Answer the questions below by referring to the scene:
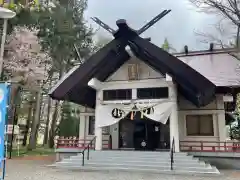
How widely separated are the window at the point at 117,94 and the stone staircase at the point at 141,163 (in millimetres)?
2753

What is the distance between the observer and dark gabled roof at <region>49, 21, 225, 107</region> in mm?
10094

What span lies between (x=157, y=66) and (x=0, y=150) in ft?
25.5

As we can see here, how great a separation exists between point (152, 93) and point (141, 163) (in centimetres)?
353

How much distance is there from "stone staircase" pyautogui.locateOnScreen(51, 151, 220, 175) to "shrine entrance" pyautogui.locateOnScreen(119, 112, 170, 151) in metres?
2.52

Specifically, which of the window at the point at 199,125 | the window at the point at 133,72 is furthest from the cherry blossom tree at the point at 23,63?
the window at the point at 199,125

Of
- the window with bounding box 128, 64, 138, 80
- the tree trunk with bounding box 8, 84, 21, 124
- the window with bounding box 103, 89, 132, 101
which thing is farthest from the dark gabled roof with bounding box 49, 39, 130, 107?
the tree trunk with bounding box 8, 84, 21, 124

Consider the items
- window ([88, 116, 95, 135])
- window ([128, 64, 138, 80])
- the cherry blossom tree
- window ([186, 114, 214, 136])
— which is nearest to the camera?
window ([128, 64, 138, 80])

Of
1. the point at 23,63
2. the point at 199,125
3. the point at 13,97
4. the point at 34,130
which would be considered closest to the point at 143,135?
the point at 199,125

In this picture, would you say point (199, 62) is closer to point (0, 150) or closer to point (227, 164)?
point (227, 164)

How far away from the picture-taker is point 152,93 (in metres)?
12.1

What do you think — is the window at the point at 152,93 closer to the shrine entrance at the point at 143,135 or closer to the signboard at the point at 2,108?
the shrine entrance at the point at 143,135

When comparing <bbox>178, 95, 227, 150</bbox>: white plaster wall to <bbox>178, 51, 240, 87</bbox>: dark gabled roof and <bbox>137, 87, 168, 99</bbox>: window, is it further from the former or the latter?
<bbox>137, 87, 168, 99</bbox>: window

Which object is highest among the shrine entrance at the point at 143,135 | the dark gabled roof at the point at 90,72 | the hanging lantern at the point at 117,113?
the dark gabled roof at the point at 90,72

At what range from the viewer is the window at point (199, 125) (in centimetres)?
1279
